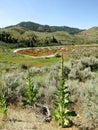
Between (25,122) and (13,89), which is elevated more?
(13,89)

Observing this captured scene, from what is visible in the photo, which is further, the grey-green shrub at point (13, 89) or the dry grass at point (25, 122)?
the grey-green shrub at point (13, 89)

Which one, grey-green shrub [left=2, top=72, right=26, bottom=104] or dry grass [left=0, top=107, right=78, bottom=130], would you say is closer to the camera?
dry grass [left=0, top=107, right=78, bottom=130]

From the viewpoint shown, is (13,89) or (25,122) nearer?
(25,122)

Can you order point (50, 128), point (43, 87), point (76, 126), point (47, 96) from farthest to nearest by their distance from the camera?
1. point (43, 87)
2. point (47, 96)
3. point (76, 126)
4. point (50, 128)

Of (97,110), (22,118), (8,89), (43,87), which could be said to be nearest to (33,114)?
(22,118)

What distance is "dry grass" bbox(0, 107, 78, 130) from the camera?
26.0ft

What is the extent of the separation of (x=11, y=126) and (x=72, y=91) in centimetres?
511

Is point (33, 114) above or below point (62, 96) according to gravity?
below

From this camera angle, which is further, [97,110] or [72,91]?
[72,91]

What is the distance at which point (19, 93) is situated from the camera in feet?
39.9

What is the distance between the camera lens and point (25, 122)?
844 cm

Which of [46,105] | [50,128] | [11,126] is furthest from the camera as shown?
[46,105]

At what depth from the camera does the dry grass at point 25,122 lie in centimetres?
792

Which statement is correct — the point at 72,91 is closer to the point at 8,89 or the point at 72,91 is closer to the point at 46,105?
the point at 46,105
